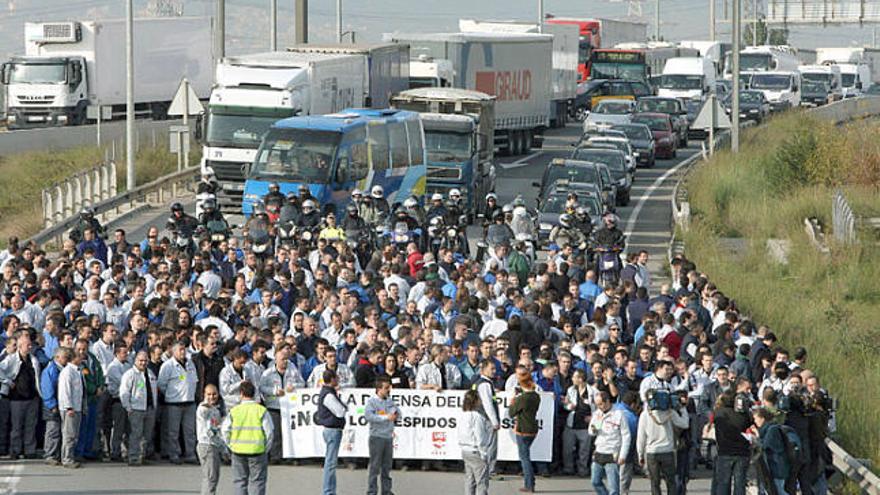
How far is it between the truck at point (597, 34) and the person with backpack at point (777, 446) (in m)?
60.9

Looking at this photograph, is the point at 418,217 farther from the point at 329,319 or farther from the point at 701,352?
the point at 701,352

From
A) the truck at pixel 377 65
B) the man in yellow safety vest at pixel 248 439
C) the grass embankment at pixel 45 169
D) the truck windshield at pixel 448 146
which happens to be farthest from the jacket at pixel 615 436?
the truck at pixel 377 65

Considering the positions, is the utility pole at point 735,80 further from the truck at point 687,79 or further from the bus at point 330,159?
the truck at point 687,79

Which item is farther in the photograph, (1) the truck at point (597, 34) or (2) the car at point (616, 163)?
(1) the truck at point (597, 34)

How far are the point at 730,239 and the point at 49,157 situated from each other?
804 inches

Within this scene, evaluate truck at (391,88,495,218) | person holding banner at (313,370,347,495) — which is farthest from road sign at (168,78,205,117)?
person holding banner at (313,370,347,495)

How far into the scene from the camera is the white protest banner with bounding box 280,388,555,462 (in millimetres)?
19797

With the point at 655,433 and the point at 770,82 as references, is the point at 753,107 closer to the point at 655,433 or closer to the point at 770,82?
the point at 770,82

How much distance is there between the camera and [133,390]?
19.6 metres

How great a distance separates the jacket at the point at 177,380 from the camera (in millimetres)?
19734

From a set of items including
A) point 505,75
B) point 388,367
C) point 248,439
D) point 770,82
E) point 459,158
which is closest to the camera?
point 248,439

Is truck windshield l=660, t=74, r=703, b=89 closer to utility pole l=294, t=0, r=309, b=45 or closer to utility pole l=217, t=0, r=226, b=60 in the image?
utility pole l=294, t=0, r=309, b=45

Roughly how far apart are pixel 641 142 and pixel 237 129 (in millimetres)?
17429

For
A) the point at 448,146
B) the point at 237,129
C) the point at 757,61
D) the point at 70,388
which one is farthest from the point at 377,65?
the point at 757,61
